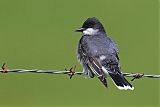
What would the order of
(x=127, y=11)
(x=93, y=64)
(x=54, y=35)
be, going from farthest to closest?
(x=127, y=11)
(x=54, y=35)
(x=93, y=64)

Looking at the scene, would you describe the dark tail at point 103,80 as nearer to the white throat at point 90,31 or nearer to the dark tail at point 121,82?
the dark tail at point 121,82

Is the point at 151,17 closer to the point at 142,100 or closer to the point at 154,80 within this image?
the point at 154,80

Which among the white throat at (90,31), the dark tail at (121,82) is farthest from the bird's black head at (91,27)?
the dark tail at (121,82)

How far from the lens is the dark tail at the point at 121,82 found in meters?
9.52

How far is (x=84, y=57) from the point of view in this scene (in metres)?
10.2

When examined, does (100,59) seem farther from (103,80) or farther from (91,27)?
(91,27)

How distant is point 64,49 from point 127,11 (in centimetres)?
322

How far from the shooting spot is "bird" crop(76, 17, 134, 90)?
9.78m

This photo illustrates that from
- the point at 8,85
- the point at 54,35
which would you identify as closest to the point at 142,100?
the point at 8,85

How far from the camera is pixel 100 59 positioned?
33.0ft

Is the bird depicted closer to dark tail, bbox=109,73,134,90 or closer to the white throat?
dark tail, bbox=109,73,134,90

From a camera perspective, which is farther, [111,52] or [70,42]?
[70,42]

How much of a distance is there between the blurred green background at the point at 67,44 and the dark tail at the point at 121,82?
10.00ft

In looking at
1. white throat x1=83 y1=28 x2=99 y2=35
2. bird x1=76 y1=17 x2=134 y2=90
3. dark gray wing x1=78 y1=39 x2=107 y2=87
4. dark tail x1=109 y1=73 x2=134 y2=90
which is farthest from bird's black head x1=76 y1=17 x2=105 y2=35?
dark tail x1=109 y1=73 x2=134 y2=90
